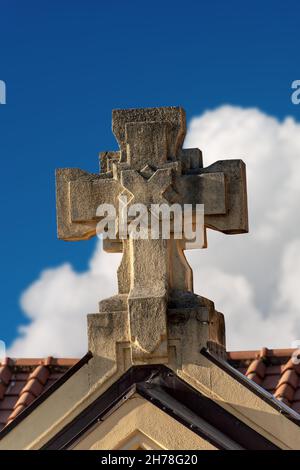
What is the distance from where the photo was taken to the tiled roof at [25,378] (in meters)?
16.7

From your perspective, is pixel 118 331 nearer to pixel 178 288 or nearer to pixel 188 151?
pixel 178 288

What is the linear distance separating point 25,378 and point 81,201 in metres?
4.29

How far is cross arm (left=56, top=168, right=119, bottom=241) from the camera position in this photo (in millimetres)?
13219

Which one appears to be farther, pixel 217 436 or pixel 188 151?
pixel 188 151

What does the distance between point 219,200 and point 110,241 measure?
882 millimetres

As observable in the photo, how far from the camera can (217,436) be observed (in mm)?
12211

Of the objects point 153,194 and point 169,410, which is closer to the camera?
point 169,410

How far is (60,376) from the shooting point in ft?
55.4

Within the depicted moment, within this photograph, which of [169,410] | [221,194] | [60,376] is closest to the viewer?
[169,410]

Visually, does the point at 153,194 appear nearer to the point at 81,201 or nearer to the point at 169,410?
the point at 81,201

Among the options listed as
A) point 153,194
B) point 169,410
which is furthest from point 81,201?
point 169,410

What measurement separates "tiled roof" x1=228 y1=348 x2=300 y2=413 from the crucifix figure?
3.31 m
